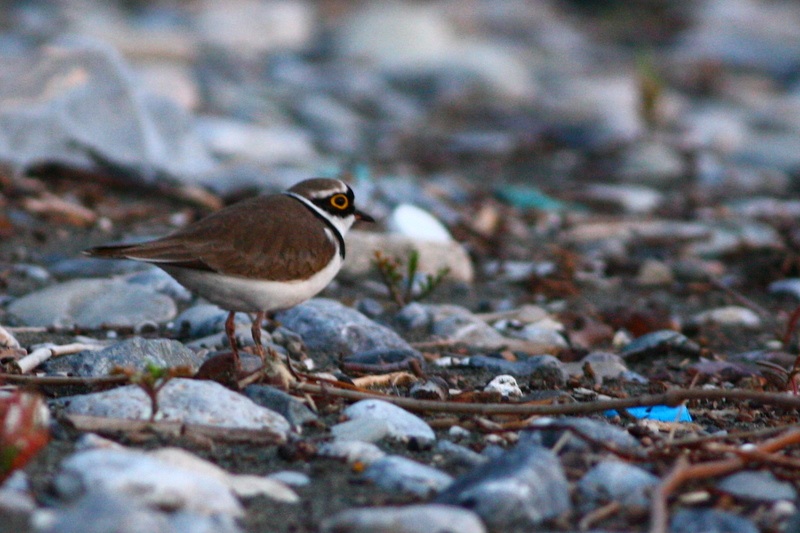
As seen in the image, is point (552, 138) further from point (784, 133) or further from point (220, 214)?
point (220, 214)

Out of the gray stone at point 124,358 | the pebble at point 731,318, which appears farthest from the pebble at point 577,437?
the pebble at point 731,318

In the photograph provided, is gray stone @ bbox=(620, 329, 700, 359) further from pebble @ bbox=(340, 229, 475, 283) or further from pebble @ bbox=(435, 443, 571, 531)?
pebble @ bbox=(435, 443, 571, 531)

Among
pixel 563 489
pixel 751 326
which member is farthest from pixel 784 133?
pixel 563 489

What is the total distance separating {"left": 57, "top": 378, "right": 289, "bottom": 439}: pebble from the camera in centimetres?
333

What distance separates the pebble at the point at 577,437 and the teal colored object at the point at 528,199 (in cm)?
583

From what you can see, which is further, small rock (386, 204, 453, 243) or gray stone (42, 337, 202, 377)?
small rock (386, 204, 453, 243)

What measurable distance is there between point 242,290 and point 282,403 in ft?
2.56

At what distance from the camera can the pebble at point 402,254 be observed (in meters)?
6.39

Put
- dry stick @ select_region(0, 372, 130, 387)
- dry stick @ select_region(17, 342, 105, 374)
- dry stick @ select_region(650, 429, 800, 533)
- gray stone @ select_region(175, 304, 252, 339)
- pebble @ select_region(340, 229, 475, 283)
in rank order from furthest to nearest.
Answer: pebble @ select_region(340, 229, 475, 283) → gray stone @ select_region(175, 304, 252, 339) → dry stick @ select_region(17, 342, 105, 374) → dry stick @ select_region(0, 372, 130, 387) → dry stick @ select_region(650, 429, 800, 533)

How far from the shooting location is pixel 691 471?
3031 millimetres

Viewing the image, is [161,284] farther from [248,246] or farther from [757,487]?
[757,487]

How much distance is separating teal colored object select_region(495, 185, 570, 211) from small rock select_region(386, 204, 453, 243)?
2360 millimetres

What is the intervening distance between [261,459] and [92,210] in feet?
14.2

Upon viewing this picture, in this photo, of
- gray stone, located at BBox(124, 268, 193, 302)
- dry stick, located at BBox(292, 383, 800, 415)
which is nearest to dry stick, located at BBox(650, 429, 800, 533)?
dry stick, located at BBox(292, 383, 800, 415)
